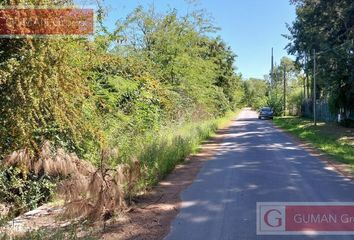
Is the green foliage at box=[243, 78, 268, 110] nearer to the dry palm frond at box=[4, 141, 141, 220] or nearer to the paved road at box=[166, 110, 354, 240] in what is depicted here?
the paved road at box=[166, 110, 354, 240]

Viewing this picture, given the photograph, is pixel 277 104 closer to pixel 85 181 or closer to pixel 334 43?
pixel 334 43

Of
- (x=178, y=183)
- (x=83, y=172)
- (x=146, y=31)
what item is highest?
(x=146, y=31)

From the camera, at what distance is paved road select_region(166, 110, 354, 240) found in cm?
649

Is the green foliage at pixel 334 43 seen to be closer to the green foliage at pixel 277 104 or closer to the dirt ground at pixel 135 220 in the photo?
the dirt ground at pixel 135 220

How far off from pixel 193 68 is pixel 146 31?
3465 mm

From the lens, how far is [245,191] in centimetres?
906

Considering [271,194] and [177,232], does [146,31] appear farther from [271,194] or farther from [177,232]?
[177,232]

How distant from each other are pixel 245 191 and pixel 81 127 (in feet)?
12.2

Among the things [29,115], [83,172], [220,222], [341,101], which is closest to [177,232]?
[220,222]

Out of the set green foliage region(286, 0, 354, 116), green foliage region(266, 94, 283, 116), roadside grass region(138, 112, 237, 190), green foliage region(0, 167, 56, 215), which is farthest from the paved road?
green foliage region(266, 94, 283, 116)

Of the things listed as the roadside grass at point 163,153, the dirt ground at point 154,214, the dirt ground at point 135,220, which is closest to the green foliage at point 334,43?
the roadside grass at point 163,153

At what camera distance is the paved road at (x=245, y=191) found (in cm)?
649

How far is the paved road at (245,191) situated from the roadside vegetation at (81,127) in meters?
1.27

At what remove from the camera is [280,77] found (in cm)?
12012
